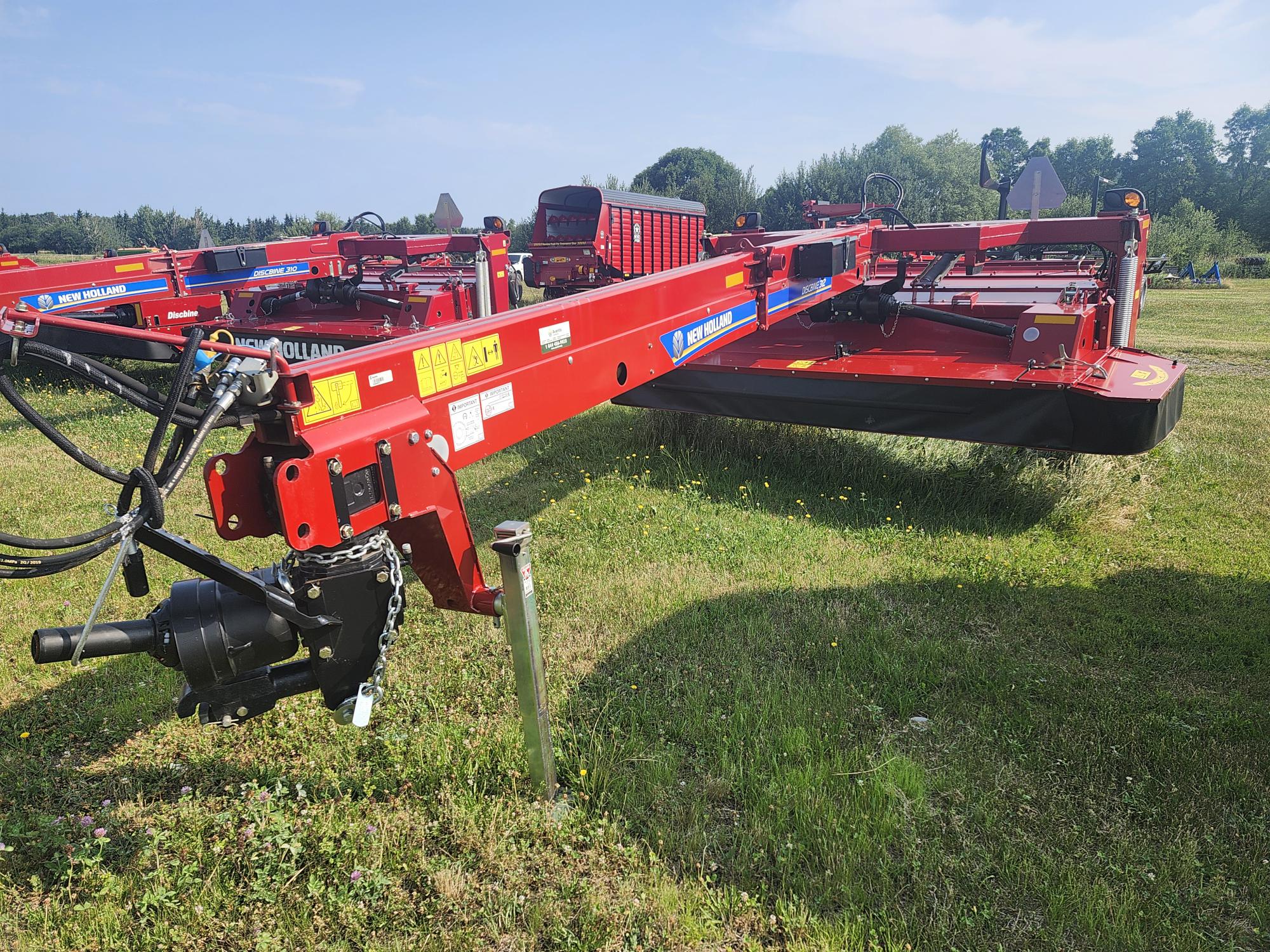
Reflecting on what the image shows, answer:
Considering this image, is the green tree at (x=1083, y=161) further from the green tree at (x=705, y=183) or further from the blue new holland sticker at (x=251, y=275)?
the blue new holland sticker at (x=251, y=275)

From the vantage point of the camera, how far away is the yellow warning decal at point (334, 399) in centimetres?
207

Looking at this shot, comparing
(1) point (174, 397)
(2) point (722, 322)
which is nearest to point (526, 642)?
(1) point (174, 397)

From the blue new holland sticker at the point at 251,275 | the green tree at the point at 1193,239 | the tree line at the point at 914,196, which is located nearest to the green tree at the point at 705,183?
the tree line at the point at 914,196

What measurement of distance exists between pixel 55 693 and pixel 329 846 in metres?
1.80

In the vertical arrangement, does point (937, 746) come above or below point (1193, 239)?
below

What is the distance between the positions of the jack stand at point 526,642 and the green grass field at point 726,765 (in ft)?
0.52

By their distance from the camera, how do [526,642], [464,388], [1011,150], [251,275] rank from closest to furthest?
[464,388], [526,642], [251,275], [1011,150]

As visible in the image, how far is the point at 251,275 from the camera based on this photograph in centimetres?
897

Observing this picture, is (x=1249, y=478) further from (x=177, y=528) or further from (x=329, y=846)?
(x=177, y=528)

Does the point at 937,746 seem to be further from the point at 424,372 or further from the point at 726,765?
the point at 424,372

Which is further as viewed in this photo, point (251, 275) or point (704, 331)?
point (251, 275)

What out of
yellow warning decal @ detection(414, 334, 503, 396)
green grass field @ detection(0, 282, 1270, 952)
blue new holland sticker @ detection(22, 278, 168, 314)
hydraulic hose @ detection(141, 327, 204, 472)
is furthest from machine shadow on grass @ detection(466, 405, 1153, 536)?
blue new holland sticker @ detection(22, 278, 168, 314)

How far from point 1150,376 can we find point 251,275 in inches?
338

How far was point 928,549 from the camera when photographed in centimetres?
493
